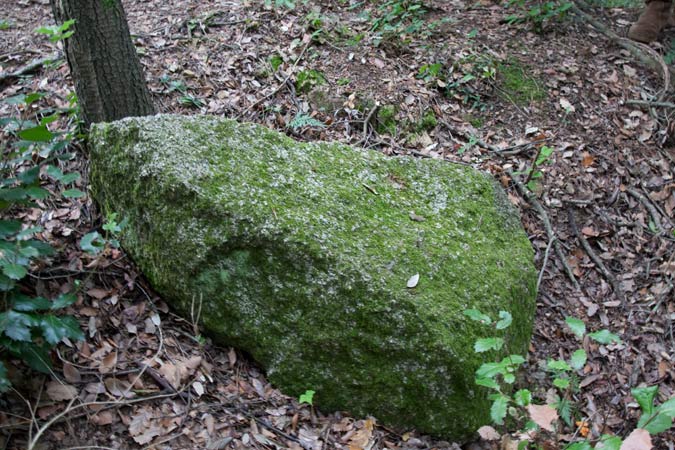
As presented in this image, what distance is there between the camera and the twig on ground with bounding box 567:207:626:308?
4.54m

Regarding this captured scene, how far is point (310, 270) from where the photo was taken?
3170mm

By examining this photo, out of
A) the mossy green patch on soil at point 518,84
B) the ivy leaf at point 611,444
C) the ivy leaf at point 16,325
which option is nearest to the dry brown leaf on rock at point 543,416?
the ivy leaf at point 611,444

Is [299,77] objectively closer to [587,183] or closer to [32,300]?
[587,183]

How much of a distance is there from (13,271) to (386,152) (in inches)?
129

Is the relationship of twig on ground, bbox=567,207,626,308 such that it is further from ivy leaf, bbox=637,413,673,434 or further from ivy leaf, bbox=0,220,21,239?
ivy leaf, bbox=0,220,21,239

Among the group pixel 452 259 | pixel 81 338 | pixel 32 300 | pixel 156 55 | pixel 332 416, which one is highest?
pixel 156 55

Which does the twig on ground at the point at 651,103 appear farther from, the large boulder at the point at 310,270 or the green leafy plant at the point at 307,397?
the green leafy plant at the point at 307,397

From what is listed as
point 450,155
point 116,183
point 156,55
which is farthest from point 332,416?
point 156,55

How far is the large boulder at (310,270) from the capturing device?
3.16 meters

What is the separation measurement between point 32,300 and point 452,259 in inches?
93.5

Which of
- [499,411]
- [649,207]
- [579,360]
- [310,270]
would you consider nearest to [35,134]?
[310,270]

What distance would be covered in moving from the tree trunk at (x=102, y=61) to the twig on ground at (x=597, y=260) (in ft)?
12.4

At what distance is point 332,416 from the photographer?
332 centimetres

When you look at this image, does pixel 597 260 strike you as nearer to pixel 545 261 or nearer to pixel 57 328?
pixel 545 261
